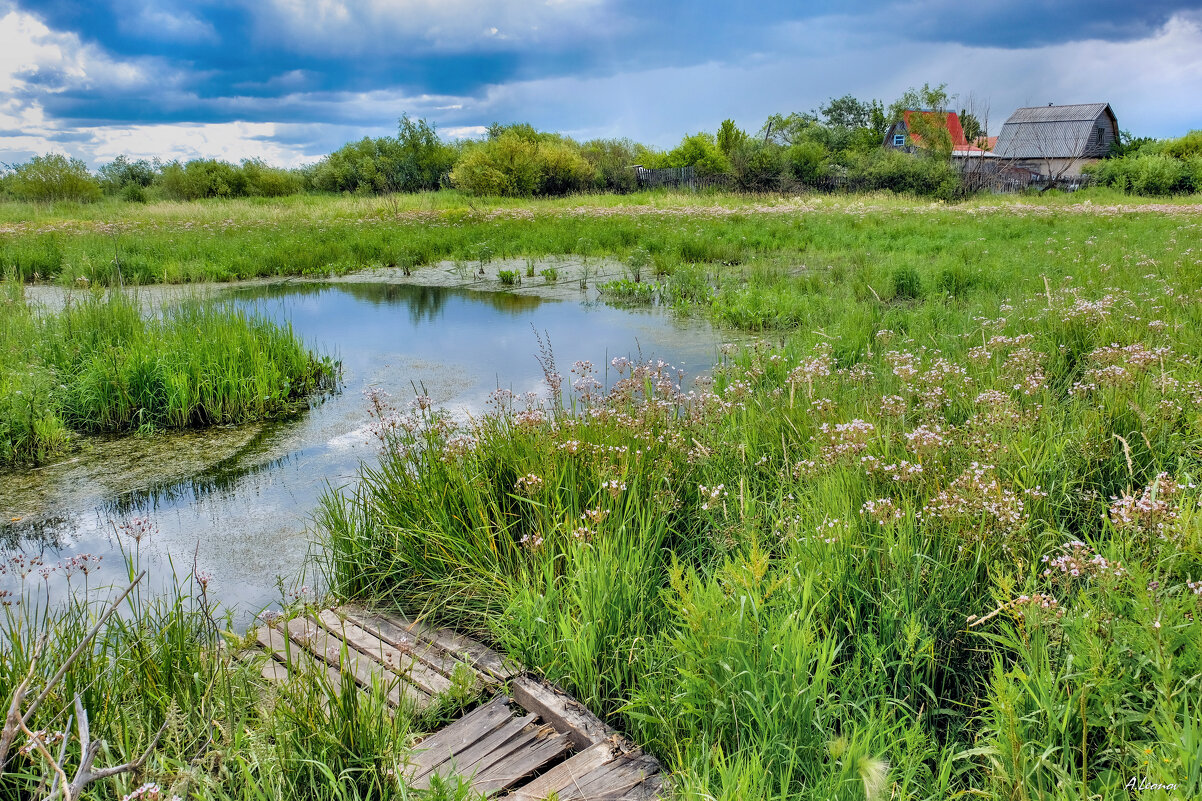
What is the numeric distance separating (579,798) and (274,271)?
15.9 metres

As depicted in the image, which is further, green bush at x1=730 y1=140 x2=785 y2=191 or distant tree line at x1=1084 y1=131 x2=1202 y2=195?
green bush at x1=730 y1=140 x2=785 y2=191

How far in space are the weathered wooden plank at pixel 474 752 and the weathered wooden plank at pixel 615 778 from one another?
0.36 meters

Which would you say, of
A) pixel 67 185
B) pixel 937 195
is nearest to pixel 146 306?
pixel 937 195

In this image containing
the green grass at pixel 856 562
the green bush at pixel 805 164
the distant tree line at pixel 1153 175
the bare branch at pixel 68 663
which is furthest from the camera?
the green bush at pixel 805 164

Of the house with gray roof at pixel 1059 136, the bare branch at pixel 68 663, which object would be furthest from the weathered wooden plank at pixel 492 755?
the house with gray roof at pixel 1059 136

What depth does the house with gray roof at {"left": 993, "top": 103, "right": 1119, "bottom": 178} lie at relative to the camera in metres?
46.6

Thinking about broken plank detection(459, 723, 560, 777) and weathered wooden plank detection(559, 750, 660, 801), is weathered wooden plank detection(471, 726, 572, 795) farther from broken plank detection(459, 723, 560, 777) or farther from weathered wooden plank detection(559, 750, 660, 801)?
weathered wooden plank detection(559, 750, 660, 801)

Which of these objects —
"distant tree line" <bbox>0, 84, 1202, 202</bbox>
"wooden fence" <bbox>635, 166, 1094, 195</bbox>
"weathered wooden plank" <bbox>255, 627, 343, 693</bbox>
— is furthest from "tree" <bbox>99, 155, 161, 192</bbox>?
"weathered wooden plank" <bbox>255, 627, 343, 693</bbox>

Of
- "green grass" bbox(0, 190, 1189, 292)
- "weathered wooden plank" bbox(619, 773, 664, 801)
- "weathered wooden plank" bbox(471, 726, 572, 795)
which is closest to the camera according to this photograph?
"weathered wooden plank" bbox(619, 773, 664, 801)

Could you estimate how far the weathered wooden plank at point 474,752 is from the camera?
234cm

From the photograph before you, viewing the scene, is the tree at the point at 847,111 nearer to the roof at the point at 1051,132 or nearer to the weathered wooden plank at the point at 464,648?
the roof at the point at 1051,132

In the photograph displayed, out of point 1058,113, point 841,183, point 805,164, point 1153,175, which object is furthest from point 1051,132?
point 841,183

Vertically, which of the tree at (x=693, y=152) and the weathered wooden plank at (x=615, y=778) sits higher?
the tree at (x=693, y=152)

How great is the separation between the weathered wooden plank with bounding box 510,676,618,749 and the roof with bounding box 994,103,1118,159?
175ft
